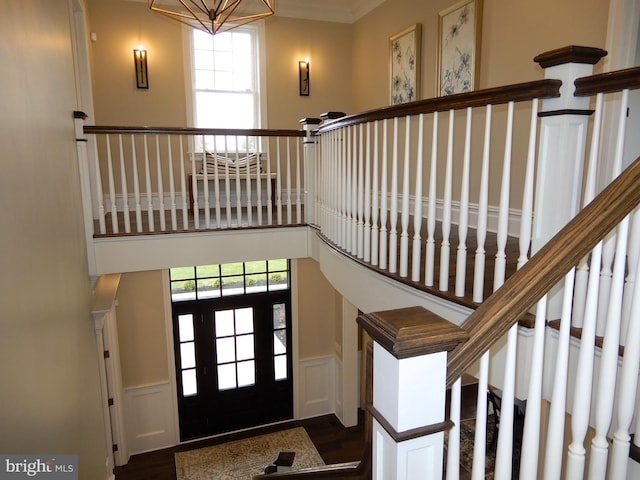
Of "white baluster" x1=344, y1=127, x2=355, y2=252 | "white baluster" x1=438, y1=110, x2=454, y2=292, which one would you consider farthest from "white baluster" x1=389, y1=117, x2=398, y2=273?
"white baluster" x1=344, y1=127, x2=355, y2=252

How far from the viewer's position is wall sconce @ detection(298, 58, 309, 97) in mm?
6230

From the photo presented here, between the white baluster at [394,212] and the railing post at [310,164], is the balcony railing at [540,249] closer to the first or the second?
the white baluster at [394,212]

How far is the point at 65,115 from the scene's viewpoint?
3316 mm

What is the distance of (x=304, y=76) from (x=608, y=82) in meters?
5.24

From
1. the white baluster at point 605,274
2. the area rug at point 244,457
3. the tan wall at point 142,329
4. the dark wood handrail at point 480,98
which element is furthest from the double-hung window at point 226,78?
the white baluster at point 605,274

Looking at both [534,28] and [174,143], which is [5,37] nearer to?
[534,28]

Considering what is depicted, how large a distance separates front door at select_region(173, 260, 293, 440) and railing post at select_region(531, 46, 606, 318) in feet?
17.0

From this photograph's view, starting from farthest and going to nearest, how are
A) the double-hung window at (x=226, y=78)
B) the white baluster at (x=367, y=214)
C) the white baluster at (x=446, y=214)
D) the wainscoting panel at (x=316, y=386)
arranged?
1. the wainscoting panel at (x=316, y=386)
2. the double-hung window at (x=226, y=78)
3. the white baluster at (x=367, y=214)
4. the white baluster at (x=446, y=214)

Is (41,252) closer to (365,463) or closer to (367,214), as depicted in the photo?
(367,214)

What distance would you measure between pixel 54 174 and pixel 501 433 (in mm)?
2783

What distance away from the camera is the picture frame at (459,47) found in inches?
158

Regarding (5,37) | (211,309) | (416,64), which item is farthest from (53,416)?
(416,64)

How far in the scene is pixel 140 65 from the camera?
217 inches

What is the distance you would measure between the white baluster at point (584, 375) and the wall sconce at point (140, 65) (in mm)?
5614
